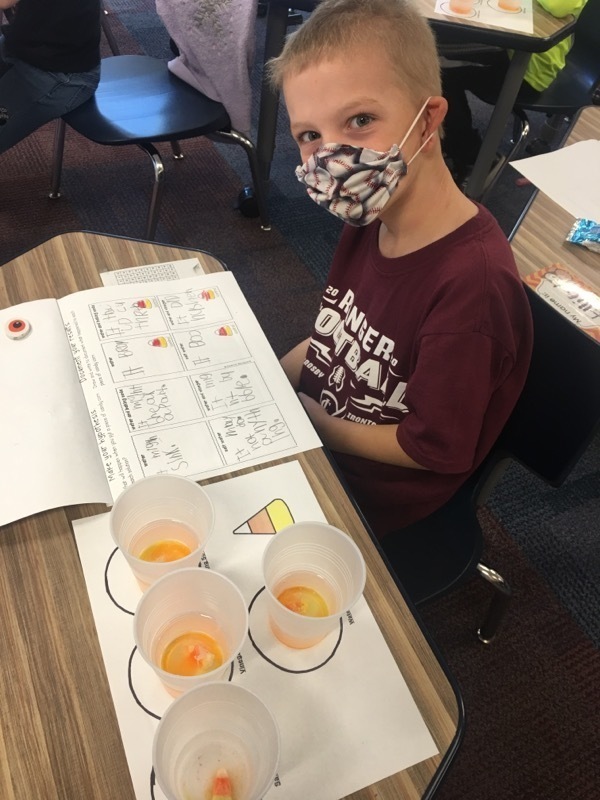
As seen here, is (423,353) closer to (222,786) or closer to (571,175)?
(222,786)

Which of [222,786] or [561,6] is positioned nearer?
[222,786]

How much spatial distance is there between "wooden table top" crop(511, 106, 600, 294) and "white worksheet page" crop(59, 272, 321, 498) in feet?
1.94

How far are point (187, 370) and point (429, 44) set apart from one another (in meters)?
0.54

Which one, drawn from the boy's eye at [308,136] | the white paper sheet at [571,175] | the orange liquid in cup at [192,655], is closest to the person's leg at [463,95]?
the white paper sheet at [571,175]

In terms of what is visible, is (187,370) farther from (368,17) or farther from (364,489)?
(368,17)

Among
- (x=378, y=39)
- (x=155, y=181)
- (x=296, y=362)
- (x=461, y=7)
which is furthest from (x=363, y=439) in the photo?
(x=461, y=7)

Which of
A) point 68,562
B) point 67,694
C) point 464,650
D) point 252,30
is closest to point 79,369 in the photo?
point 68,562

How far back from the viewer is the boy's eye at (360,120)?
77cm

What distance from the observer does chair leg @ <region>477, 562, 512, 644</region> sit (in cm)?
109

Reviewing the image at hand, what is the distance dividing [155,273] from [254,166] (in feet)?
4.13

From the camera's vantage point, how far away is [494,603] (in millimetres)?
1282

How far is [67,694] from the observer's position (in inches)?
22.1

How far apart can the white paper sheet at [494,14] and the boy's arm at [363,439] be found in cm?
146

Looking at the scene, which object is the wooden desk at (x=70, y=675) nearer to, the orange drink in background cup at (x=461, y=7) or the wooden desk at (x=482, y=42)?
the wooden desk at (x=482, y=42)
